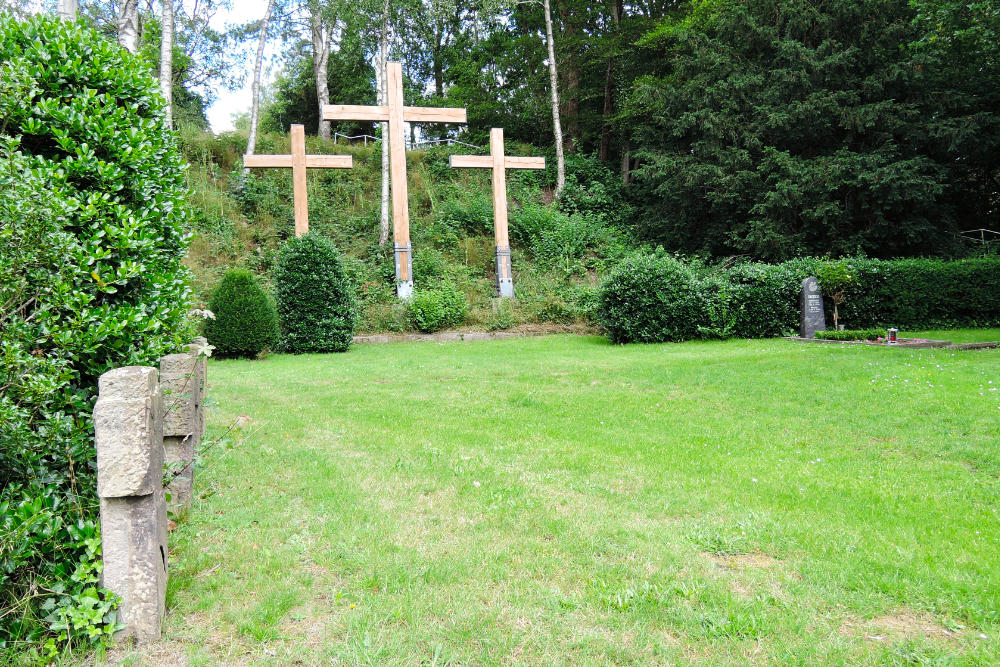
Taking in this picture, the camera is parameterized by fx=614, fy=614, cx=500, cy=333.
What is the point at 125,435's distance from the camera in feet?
7.23

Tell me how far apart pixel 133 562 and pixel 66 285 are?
1173 millimetres

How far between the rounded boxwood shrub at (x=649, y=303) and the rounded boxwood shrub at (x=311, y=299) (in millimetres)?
5975

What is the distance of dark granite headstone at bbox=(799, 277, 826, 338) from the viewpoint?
1450cm

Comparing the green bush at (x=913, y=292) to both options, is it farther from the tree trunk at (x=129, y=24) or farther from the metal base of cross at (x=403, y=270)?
the tree trunk at (x=129, y=24)

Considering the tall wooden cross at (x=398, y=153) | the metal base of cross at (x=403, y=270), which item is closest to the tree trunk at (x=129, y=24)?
the tall wooden cross at (x=398, y=153)

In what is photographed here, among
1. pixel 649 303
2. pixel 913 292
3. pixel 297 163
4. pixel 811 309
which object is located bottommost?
pixel 811 309

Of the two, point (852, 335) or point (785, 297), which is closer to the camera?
point (852, 335)

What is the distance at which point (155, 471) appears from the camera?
2.34 metres

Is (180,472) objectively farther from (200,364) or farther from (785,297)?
(785,297)

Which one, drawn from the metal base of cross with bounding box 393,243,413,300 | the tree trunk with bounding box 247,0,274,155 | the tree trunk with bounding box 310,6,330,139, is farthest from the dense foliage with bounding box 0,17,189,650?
the tree trunk with bounding box 310,6,330,139

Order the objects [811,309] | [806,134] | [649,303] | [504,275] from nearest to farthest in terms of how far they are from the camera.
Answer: [649,303]
[811,309]
[504,275]
[806,134]

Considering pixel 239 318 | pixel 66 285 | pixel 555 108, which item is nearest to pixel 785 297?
pixel 555 108

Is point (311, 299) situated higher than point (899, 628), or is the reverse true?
Answer: point (311, 299)

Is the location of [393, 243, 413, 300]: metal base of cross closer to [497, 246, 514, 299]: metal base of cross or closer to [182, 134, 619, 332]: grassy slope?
[182, 134, 619, 332]: grassy slope
